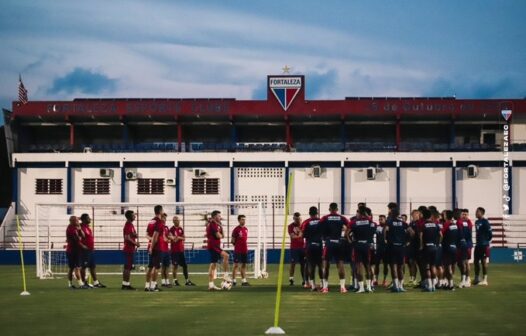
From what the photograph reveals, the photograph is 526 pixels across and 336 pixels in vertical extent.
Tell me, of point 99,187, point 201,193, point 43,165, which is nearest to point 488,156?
point 201,193

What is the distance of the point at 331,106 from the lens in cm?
5825

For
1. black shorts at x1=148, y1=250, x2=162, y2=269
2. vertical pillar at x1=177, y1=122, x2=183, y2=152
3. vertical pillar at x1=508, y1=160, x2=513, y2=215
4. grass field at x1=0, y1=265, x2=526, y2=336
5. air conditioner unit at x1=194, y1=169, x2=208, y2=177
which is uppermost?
vertical pillar at x1=177, y1=122, x2=183, y2=152

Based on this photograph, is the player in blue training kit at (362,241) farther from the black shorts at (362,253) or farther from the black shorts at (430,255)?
the black shorts at (430,255)

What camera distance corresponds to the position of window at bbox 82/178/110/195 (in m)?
57.2

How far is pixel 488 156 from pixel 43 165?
27.4 metres

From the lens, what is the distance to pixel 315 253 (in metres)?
23.3

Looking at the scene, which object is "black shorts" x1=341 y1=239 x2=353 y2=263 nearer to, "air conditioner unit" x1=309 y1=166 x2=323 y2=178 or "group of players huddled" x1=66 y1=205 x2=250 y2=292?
"group of players huddled" x1=66 y1=205 x2=250 y2=292

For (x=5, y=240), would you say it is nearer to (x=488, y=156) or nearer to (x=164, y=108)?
(x=164, y=108)

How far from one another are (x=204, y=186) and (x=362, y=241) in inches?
1365

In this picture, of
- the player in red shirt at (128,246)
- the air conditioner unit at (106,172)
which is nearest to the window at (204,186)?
the air conditioner unit at (106,172)

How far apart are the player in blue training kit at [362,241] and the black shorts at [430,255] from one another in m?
1.44

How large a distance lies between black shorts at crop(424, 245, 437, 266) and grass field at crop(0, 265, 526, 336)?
2.78 feet

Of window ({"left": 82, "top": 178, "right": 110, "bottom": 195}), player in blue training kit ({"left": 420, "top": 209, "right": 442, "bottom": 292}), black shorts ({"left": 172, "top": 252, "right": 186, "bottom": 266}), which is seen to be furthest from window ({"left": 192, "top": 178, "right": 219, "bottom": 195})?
player in blue training kit ({"left": 420, "top": 209, "right": 442, "bottom": 292})

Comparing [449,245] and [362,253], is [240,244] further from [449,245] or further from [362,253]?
[449,245]
